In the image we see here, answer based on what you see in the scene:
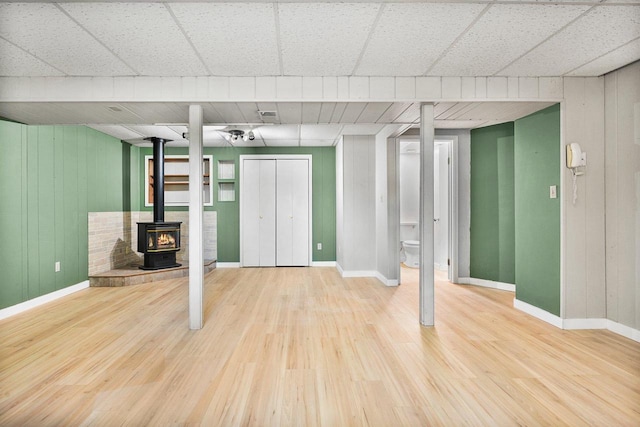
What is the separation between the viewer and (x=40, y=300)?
161 inches

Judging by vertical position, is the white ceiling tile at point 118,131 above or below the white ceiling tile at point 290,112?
above

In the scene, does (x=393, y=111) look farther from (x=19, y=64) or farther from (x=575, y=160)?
(x=19, y=64)

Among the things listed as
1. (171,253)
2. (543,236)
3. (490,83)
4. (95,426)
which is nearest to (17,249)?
(171,253)

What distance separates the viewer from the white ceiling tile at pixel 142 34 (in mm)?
2092

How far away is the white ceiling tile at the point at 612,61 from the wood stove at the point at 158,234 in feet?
18.7

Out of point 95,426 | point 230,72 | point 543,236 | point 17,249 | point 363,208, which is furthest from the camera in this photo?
point 363,208

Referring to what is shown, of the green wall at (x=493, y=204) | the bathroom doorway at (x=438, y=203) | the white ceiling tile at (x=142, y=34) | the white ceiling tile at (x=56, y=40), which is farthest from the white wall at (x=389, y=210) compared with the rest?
the white ceiling tile at (x=56, y=40)

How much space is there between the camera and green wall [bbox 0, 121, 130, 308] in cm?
371

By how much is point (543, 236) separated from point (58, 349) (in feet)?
15.0

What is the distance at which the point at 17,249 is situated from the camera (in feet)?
12.5

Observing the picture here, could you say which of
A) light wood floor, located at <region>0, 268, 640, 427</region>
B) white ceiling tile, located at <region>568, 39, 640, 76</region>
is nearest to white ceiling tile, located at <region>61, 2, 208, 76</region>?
light wood floor, located at <region>0, 268, 640, 427</region>

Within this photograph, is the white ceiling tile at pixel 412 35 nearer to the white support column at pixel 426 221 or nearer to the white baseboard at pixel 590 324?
the white support column at pixel 426 221

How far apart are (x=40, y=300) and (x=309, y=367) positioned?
373 cm

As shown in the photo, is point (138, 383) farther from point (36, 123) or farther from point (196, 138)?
point (36, 123)
